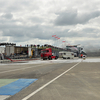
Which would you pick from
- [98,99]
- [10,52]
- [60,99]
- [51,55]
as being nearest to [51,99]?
[60,99]

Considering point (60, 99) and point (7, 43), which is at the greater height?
point (7, 43)

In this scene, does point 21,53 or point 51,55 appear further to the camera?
point 21,53

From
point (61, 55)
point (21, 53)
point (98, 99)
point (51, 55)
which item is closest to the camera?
point (98, 99)

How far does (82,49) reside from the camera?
137 metres

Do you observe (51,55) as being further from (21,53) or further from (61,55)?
(21,53)

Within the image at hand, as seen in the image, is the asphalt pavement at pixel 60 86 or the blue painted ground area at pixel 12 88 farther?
the blue painted ground area at pixel 12 88

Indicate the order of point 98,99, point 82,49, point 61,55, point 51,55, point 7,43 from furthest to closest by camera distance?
point 82,49, point 7,43, point 61,55, point 51,55, point 98,99

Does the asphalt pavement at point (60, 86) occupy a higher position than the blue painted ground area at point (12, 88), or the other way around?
the asphalt pavement at point (60, 86)

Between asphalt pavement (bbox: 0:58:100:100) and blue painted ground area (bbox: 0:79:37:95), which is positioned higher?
asphalt pavement (bbox: 0:58:100:100)

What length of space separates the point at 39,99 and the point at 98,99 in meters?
1.98

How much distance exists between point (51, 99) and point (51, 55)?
133 ft

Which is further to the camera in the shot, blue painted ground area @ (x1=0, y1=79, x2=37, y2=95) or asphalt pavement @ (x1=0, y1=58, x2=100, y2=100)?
blue painted ground area @ (x1=0, y1=79, x2=37, y2=95)

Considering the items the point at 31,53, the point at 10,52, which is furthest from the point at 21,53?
the point at 10,52

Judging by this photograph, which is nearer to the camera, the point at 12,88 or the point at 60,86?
the point at 12,88
